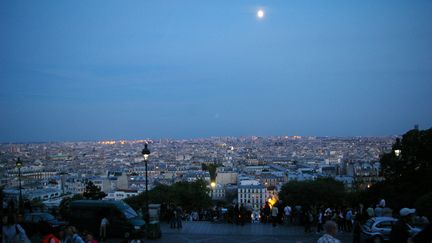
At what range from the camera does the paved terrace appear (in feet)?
48.2

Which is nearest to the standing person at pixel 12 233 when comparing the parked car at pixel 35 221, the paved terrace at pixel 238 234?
the parked car at pixel 35 221

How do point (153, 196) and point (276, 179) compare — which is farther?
point (276, 179)

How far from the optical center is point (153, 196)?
48.0 metres

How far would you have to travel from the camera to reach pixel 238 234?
624 inches

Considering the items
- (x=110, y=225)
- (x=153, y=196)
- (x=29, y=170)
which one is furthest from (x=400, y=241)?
(x=29, y=170)

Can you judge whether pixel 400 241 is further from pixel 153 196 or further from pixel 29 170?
pixel 29 170

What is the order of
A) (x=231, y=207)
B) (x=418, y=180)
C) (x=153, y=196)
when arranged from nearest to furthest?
(x=231, y=207) → (x=418, y=180) → (x=153, y=196)

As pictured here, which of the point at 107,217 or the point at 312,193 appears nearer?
the point at 107,217

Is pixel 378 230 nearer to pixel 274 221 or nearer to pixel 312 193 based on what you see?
pixel 274 221

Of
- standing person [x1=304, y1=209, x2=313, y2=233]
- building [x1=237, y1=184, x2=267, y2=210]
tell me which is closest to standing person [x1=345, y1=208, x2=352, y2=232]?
standing person [x1=304, y1=209, x2=313, y2=233]

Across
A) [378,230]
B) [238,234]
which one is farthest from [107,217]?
[378,230]

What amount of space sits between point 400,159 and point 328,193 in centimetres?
2303

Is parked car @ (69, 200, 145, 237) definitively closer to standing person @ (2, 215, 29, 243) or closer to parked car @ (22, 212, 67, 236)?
parked car @ (22, 212, 67, 236)

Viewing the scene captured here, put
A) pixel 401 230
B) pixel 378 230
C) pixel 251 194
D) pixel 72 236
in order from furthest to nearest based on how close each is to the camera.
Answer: pixel 251 194
pixel 378 230
pixel 72 236
pixel 401 230
